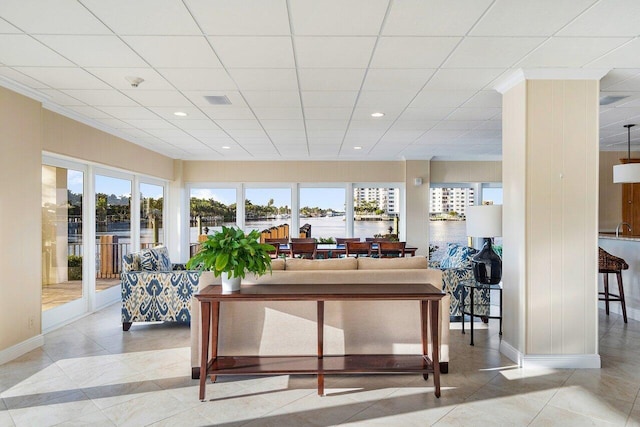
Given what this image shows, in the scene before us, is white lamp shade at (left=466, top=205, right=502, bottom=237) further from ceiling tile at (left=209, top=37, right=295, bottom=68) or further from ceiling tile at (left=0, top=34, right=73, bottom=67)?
ceiling tile at (left=0, top=34, right=73, bottom=67)

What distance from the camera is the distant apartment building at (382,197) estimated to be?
9141mm

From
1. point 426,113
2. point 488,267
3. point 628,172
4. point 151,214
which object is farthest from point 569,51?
point 151,214

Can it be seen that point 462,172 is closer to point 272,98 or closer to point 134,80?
point 272,98

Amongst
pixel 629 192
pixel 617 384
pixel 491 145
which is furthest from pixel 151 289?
pixel 629 192

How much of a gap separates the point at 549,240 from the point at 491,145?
4.11 meters

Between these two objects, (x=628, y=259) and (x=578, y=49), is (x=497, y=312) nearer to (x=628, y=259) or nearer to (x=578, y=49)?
(x=628, y=259)

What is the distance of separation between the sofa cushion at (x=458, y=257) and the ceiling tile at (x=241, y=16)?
3.90 meters

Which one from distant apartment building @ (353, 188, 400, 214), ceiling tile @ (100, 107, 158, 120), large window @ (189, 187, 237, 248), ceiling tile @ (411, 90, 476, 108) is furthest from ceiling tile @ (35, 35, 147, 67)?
distant apartment building @ (353, 188, 400, 214)

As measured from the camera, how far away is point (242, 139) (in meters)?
6.73

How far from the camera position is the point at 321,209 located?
9133 mm

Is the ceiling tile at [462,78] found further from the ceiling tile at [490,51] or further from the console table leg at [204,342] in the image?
the console table leg at [204,342]

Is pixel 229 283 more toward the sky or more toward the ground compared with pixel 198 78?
more toward the ground

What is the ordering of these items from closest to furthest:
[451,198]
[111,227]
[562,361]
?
1. [562,361]
2. [111,227]
3. [451,198]

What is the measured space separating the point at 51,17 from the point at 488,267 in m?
4.26
